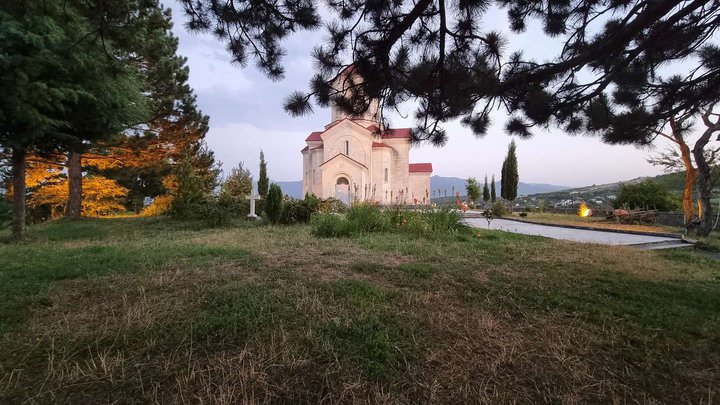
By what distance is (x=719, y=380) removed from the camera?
72.9 inches

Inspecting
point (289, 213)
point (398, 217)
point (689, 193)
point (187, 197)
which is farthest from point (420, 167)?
point (398, 217)

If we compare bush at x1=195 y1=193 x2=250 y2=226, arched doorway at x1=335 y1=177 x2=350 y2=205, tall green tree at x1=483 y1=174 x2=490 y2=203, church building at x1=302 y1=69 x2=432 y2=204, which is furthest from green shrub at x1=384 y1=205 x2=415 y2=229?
tall green tree at x1=483 y1=174 x2=490 y2=203

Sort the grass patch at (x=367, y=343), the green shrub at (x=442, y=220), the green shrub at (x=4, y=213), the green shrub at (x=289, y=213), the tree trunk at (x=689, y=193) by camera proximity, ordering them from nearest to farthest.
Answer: the grass patch at (x=367, y=343) → the green shrub at (x=442, y=220) → the tree trunk at (x=689, y=193) → the green shrub at (x=289, y=213) → the green shrub at (x=4, y=213)

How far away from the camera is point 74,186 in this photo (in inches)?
509

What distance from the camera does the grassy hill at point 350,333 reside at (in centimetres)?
170

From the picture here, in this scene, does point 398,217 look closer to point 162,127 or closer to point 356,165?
point 162,127

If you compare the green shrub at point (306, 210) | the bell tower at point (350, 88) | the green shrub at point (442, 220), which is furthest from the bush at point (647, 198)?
the bell tower at point (350, 88)

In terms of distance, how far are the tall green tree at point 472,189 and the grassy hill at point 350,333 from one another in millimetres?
22577

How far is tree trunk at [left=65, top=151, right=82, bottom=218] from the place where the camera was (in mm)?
12664

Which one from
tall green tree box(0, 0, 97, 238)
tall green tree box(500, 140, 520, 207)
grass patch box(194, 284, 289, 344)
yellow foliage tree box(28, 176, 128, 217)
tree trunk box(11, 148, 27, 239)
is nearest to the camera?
grass patch box(194, 284, 289, 344)

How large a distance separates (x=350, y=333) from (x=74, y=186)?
15.4 m

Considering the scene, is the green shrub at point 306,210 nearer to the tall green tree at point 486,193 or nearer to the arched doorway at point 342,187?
the arched doorway at point 342,187

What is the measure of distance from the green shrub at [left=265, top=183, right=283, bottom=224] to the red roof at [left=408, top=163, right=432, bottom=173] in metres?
21.7

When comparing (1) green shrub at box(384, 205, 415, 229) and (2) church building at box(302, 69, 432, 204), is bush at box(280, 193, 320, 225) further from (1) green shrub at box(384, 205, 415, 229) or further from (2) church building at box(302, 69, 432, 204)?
(2) church building at box(302, 69, 432, 204)
